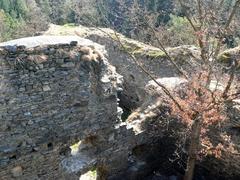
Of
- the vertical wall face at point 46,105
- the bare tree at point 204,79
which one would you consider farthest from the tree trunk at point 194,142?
the vertical wall face at point 46,105

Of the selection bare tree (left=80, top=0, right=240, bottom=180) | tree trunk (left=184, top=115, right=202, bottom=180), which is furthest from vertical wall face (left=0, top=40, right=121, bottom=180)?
tree trunk (left=184, top=115, right=202, bottom=180)

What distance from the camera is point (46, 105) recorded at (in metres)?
8.20

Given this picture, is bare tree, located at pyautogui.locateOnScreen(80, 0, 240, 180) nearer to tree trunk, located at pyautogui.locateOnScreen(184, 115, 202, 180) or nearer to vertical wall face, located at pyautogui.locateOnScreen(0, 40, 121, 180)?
tree trunk, located at pyautogui.locateOnScreen(184, 115, 202, 180)

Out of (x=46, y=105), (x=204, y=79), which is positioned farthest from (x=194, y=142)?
(x=46, y=105)

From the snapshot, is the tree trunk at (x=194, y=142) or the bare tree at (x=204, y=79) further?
the tree trunk at (x=194, y=142)

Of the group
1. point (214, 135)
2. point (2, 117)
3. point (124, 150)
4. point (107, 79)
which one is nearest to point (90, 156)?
point (124, 150)

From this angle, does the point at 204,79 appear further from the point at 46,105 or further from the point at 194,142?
the point at 46,105

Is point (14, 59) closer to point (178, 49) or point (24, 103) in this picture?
point (24, 103)

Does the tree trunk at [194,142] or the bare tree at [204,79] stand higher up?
the bare tree at [204,79]

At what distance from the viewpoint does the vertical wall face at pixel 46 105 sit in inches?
305

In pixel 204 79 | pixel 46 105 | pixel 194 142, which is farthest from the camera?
pixel 194 142

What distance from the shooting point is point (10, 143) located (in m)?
7.89

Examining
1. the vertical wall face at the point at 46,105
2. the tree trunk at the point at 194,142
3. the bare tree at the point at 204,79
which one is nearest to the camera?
the vertical wall face at the point at 46,105

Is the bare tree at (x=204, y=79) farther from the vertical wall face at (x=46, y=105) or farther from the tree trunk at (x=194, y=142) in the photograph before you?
the vertical wall face at (x=46, y=105)
